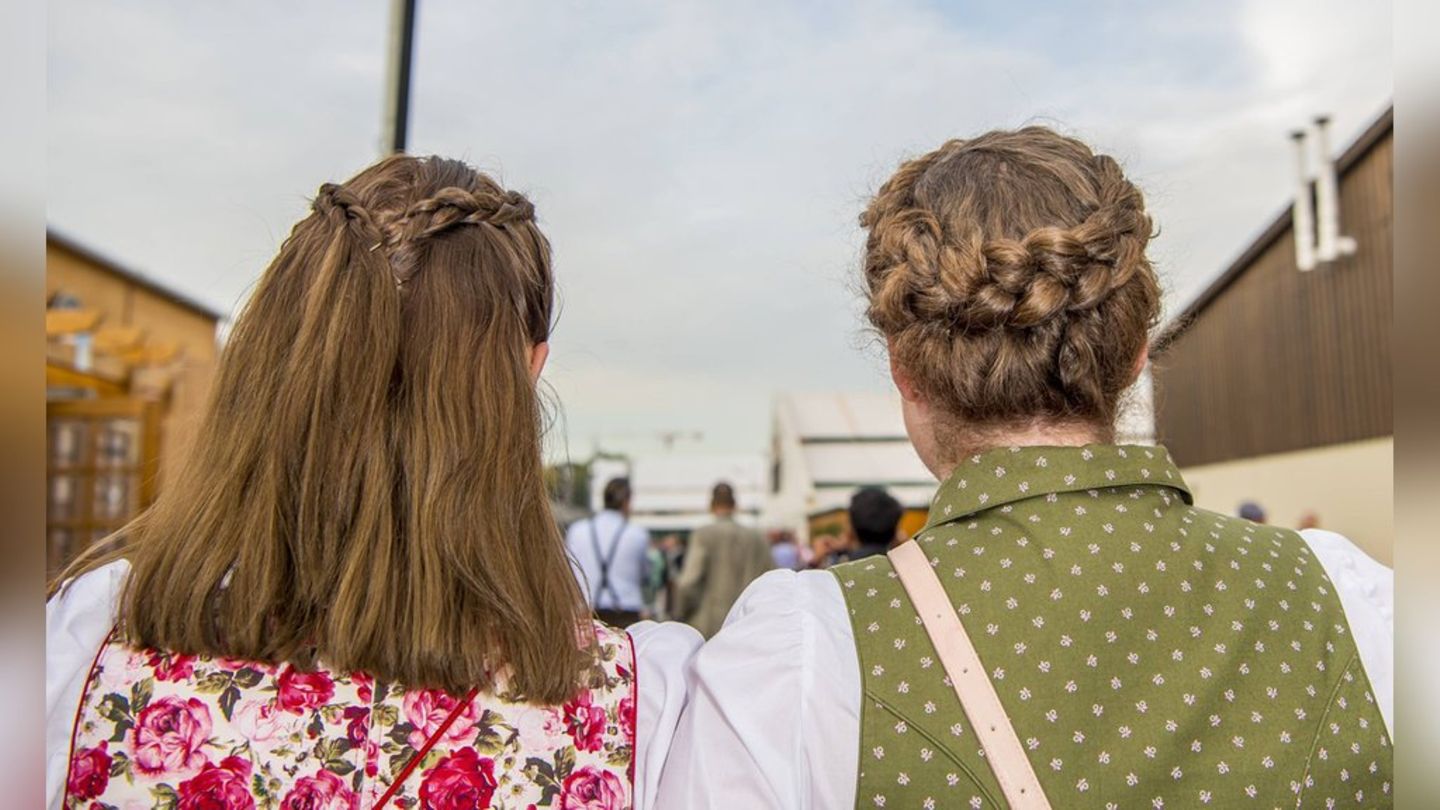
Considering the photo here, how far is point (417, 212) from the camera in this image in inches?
49.6

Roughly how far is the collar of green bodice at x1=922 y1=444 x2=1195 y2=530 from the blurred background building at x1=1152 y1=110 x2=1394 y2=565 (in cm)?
1300

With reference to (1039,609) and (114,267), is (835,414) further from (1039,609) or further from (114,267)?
(1039,609)

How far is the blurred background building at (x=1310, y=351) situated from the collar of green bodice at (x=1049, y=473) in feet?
42.7

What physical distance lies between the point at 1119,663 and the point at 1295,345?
21.1 meters

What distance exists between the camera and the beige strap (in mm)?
1072

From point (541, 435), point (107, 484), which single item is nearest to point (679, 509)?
point (107, 484)

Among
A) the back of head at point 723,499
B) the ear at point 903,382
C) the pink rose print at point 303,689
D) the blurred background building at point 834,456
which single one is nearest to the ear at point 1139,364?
the ear at point 903,382

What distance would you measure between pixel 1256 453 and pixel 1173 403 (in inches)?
247

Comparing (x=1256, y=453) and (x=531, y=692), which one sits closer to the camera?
(x=531, y=692)

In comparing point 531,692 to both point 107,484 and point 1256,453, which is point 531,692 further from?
point 1256,453

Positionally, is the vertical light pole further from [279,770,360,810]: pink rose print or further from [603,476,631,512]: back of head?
[603,476,631,512]: back of head

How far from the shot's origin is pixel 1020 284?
1.19 m

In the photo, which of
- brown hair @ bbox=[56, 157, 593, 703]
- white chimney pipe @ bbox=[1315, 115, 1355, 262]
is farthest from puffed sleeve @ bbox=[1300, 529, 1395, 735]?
white chimney pipe @ bbox=[1315, 115, 1355, 262]

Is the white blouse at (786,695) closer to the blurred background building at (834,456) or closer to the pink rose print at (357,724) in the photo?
the pink rose print at (357,724)
